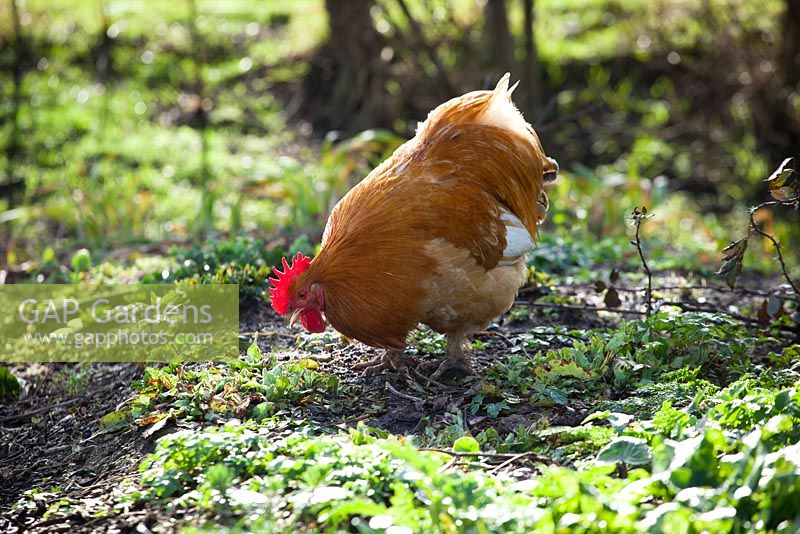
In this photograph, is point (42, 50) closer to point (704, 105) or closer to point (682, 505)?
point (704, 105)

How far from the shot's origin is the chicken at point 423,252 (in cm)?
423

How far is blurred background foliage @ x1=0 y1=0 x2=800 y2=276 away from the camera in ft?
27.0

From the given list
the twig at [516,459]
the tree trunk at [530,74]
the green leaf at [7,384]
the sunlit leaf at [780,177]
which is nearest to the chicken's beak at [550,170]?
the sunlit leaf at [780,177]

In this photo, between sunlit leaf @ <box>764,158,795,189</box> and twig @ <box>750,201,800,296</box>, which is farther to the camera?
twig @ <box>750,201,800,296</box>

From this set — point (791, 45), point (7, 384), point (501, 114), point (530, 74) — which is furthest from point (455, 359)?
point (791, 45)

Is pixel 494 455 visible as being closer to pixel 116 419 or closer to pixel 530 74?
pixel 116 419

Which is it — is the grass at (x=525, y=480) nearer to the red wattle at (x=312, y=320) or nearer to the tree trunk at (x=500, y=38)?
the red wattle at (x=312, y=320)

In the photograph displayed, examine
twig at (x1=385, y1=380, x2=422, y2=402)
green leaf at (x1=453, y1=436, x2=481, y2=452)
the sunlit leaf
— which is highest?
the sunlit leaf

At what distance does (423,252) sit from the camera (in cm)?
423

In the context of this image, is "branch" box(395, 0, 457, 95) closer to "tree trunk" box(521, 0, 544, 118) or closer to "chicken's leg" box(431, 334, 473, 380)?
"tree trunk" box(521, 0, 544, 118)

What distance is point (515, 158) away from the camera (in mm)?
4793

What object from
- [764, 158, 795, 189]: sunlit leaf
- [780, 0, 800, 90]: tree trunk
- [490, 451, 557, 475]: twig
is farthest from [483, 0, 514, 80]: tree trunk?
[490, 451, 557, 475]: twig

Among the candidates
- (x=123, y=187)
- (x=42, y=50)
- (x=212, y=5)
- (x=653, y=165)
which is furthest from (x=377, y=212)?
(x=212, y=5)

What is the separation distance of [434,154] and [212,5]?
1119cm
